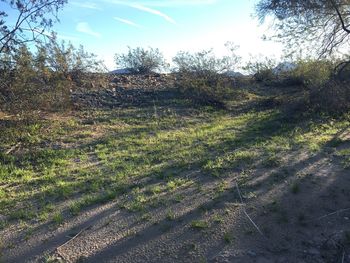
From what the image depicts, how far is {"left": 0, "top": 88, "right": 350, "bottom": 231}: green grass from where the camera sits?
5.95m

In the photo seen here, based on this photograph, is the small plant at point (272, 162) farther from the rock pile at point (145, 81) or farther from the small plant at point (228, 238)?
the rock pile at point (145, 81)

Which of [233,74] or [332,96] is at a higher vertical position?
[233,74]

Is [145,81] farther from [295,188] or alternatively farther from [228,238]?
[228,238]

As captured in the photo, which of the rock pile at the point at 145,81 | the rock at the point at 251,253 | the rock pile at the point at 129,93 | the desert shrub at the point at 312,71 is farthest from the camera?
the rock pile at the point at 145,81

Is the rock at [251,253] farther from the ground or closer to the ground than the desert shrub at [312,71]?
closer to the ground

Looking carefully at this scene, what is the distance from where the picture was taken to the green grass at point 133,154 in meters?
5.95

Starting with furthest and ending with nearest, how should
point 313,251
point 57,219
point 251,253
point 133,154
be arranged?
point 133,154
point 57,219
point 313,251
point 251,253

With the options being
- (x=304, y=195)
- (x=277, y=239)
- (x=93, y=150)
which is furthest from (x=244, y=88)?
(x=277, y=239)

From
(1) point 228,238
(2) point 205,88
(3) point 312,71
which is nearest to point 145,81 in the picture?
(2) point 205,88

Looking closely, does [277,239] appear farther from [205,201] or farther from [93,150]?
[93,150]

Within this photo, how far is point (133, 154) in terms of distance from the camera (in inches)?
318

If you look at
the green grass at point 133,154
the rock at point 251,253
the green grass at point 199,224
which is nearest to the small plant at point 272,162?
the green grass at point 133,154

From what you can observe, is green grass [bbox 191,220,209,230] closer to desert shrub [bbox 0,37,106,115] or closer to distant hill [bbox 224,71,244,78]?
desert shrub [bbox 0,37,106,115]

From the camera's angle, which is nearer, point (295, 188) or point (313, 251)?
point (313, 251)
